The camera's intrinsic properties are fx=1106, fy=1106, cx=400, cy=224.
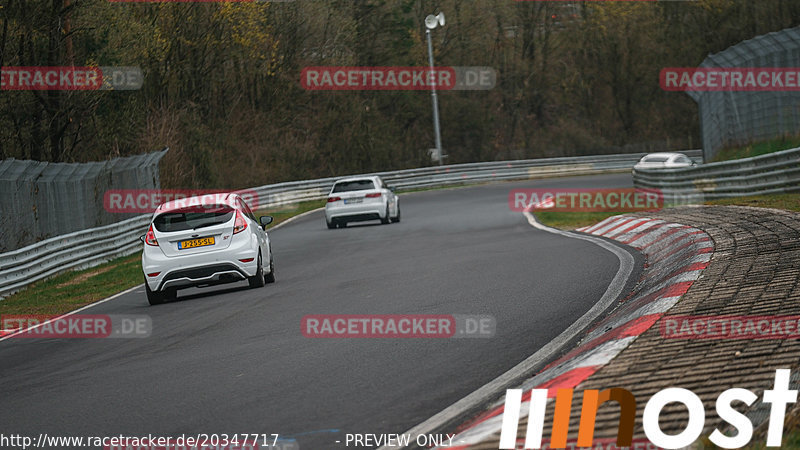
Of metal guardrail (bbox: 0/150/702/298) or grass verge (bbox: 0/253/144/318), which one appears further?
metal guardrail (bbox: 0/150/702/298)

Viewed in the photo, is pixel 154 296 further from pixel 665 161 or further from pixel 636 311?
pixel 665 161

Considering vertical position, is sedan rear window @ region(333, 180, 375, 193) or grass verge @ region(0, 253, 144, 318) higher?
sedan rear window @ region(333, 180, 375, 193)

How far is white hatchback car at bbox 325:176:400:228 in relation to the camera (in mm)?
29906

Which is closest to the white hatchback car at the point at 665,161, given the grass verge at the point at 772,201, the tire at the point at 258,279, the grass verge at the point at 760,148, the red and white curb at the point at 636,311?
the grass verge at the point at 760,148

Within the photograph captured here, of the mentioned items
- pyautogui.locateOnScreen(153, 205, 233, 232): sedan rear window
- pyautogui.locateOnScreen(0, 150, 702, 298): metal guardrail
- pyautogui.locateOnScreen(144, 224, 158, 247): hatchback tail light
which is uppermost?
pyautogui.locateOnScreen(153, 205, 233, 232): sedan rear window

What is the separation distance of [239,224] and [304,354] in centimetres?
686

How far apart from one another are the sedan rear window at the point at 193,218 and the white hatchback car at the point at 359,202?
13.6 m

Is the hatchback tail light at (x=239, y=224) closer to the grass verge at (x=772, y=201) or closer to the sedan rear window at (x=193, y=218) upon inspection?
the sedan rear window at (x=193, y=218)

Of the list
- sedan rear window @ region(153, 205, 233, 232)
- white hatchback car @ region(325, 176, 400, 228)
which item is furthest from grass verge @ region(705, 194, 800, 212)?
white hatchback car @ region(325, 176, 400, 228)

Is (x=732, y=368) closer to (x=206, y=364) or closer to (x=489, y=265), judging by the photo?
(x=206, y=364)

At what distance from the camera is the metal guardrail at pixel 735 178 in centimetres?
2144

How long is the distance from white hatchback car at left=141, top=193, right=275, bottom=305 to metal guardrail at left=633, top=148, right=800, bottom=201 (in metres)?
11.0

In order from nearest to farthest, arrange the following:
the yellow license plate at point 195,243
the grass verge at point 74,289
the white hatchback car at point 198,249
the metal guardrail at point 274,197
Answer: the white hatchback car at point 198,249 < the yellow license plate at point 195,243 < the grass verge at point 74,289 < the metal guardrail at point 274,197

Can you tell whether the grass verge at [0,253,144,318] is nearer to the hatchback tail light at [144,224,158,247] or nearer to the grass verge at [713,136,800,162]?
the hatchback tail light at [144,224,158,247]
